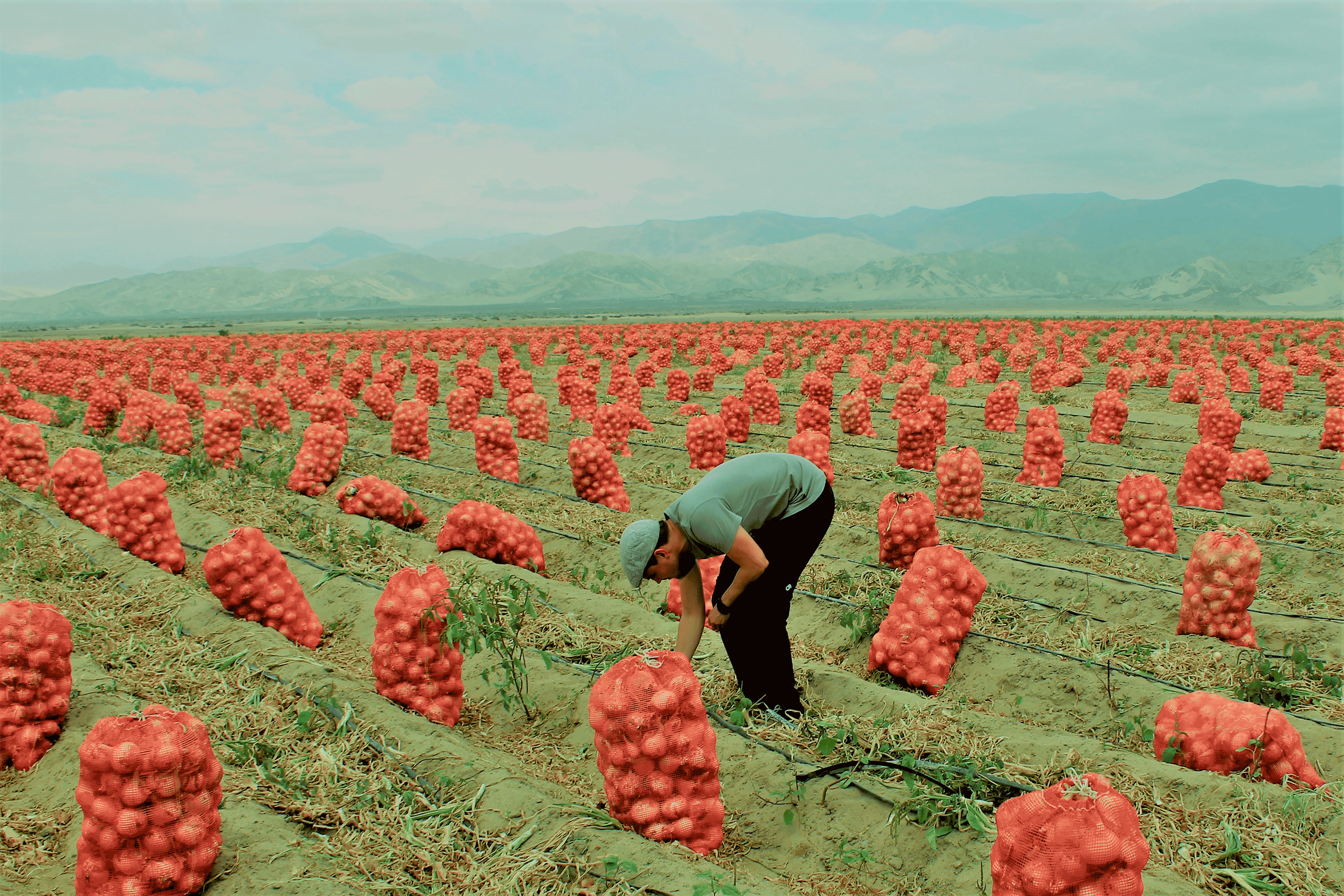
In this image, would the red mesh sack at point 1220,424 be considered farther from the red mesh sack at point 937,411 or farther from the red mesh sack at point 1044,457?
the red mesh sack at point 937,411

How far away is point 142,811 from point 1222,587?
6212 millimetres

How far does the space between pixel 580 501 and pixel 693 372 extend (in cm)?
1644

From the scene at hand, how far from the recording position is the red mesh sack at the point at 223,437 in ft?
34.6

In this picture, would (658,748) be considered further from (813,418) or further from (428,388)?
(428,388)

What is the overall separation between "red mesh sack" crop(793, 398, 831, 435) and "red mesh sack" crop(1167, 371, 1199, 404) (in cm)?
973

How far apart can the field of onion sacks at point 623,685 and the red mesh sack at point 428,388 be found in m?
6.75

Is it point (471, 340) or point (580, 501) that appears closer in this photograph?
point (580, 501)

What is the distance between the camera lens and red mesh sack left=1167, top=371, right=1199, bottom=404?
56.0ft

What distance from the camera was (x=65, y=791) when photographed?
12.9 ft

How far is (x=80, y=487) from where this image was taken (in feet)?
26.8

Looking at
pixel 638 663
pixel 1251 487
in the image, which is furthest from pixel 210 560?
pixel 1251 487

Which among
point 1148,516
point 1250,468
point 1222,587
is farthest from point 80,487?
point 1250,468

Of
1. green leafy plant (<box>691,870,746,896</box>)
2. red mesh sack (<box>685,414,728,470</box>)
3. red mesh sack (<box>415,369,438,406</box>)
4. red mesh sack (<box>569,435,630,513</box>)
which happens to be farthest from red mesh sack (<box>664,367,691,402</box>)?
green leafy plant (<box>691,870,746,896</box>)

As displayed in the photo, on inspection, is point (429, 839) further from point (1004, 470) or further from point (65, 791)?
point (1004, 470)
